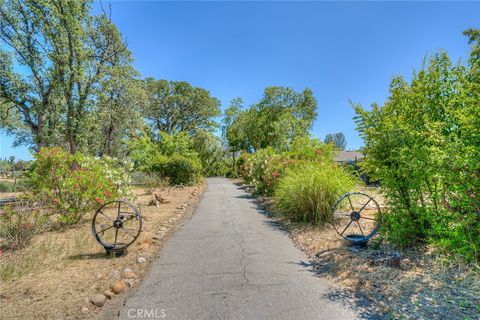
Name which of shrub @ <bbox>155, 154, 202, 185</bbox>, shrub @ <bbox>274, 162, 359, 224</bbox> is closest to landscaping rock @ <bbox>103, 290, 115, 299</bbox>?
shrub @ <bbox>274, 162, 359, 224</bbox>

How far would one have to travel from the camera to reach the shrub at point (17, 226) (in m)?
4.45

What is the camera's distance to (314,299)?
2.92 m

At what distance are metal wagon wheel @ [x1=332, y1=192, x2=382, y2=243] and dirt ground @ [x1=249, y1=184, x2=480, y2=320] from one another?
0.25 metres

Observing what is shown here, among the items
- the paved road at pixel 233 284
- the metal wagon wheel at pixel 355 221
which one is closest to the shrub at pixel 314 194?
the metal wagon wheel at pixel 355 221

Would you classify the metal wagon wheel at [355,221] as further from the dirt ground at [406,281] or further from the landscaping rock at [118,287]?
the landscaping rock at [118,287]

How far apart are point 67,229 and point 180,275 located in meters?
3.89

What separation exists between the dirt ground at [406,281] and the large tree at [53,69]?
49.2ft

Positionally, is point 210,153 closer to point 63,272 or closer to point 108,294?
point 63,272

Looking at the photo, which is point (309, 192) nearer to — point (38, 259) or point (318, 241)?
point (318, 241)

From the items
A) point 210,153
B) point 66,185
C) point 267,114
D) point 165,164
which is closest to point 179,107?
point 210,153

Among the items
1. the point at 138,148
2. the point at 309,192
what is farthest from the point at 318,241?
the point at 138,148
